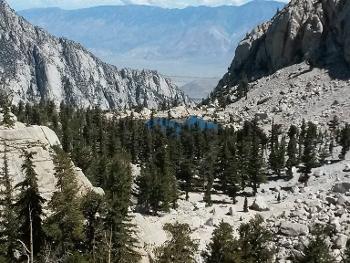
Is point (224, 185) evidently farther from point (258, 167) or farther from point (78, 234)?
point (78, 234)

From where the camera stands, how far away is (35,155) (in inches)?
3083

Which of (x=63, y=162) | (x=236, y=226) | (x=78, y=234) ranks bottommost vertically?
(x=236, y=226)

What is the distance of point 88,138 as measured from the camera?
167500 mm

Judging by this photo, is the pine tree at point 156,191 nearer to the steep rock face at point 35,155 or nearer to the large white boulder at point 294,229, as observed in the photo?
the steep rock face at point 35,155

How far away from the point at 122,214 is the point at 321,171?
80.8 meters

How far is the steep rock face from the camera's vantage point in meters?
75.7

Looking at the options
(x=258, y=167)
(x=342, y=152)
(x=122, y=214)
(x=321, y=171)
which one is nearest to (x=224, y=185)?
(x=258, y=167)

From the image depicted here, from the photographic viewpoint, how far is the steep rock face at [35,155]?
75.7m

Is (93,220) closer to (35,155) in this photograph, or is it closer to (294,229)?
(35,155)

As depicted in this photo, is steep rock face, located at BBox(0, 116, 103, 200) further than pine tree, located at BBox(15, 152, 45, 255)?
Yes

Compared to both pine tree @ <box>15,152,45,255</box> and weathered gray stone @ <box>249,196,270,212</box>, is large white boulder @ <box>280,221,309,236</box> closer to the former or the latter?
weathered gray stone @ <box>249,196,270,212</box>

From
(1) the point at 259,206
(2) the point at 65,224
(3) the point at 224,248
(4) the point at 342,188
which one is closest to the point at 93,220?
(2) the point at 65,224

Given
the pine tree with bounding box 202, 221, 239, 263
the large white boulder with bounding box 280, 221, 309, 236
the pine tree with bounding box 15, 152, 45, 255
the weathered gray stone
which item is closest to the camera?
the pine tree with bounding box 15, 152, 45, 255

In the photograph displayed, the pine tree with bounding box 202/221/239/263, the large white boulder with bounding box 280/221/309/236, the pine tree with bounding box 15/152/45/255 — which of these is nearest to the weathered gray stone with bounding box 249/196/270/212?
the large white boulder with bounding box 280/221/309/236
